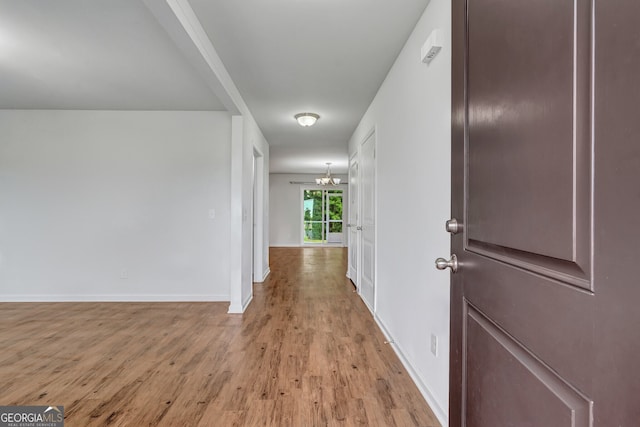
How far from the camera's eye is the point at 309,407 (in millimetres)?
1846

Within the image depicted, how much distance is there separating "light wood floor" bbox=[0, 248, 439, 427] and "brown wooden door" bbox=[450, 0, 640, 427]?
1.27 m

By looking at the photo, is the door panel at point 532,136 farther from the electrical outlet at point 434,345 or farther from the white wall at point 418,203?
the electrical outlet at point 434,345

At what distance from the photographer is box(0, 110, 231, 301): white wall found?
4031 mm

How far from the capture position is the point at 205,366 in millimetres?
2359

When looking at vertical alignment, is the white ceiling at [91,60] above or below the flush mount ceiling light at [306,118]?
above

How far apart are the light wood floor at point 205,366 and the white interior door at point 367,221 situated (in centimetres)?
29

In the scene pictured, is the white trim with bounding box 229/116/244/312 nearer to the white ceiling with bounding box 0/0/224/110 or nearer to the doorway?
the white ceiling with bounding box 0/0/224/110

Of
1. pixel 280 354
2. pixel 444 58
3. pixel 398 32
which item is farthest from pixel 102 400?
pixel 398 32

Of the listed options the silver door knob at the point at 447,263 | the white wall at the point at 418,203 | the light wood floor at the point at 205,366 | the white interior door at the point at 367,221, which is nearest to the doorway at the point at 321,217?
the white interior door at the point at 367,221

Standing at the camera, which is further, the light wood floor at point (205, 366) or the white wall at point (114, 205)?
the white wall at point (114, 205)

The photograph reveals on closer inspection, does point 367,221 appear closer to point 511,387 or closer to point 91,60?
point 91,60

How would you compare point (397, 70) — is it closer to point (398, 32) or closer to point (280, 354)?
point (398, 32)

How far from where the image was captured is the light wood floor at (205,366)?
5.93ft

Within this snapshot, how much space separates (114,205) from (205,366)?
8.91 ft
